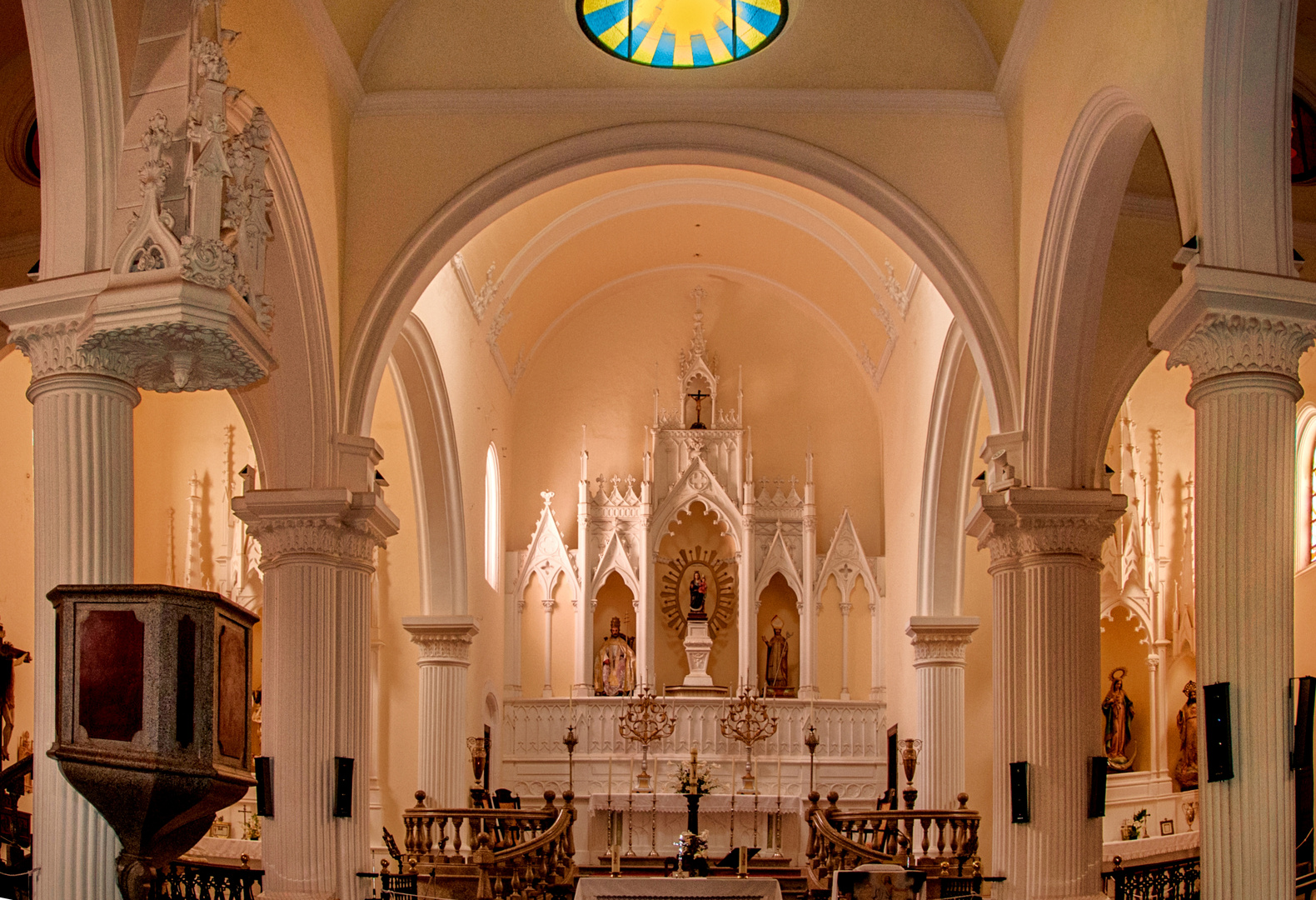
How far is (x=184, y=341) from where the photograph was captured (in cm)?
810

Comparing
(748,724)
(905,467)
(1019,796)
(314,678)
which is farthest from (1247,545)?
(905,467)

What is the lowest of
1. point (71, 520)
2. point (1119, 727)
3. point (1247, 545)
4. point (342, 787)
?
point (1119, 727)

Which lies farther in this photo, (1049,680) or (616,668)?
(616,668)

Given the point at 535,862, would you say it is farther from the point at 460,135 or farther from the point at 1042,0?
the point at 1042,0

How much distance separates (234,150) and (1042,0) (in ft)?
21.5

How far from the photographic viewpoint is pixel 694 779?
17.0 m

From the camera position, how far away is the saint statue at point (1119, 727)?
18.7 m

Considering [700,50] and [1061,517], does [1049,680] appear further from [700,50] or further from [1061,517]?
[700,50]

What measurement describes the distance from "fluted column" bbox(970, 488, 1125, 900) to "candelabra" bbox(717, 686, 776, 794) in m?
6.60

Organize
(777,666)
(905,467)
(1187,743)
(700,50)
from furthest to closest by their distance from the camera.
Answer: (777,666) → (905,467) → (1187,743) → (700,50)

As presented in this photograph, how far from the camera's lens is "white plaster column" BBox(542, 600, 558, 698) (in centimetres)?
2178

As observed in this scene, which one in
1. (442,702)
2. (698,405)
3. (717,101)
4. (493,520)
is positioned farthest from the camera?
(698,405)

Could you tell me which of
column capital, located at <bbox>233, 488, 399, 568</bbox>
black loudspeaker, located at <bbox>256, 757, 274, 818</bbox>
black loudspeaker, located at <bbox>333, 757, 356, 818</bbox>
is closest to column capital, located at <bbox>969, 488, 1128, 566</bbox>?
column capital, located at <bbox>233, 488, 399, 568</bbox>

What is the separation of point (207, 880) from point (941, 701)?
910 cm
